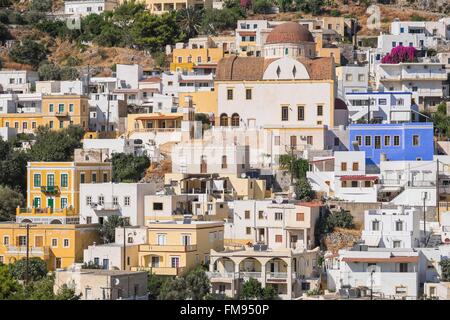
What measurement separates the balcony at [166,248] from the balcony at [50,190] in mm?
6507

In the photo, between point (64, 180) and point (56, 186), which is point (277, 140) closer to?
point (64, 180)

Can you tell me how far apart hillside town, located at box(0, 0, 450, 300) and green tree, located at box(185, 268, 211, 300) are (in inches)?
2.5

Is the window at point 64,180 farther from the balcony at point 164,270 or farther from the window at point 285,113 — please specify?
the window at point 285,113

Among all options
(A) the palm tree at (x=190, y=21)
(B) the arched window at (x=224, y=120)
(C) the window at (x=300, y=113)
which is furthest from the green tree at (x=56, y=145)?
(A) the palm tree at (x=190, y=21)

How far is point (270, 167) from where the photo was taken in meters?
50.3

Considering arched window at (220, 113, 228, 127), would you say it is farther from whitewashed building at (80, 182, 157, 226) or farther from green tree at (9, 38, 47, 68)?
green tree at (9, 38, 47, 68)

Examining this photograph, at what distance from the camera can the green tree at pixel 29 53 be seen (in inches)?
2859

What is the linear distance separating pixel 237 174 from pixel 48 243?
7.71m

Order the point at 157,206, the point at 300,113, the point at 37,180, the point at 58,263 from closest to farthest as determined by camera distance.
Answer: the point at 58,263
the point at 157,206
the point at 37,180
the point at 300,113

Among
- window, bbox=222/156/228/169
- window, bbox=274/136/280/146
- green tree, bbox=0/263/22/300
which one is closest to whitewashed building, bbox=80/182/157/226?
window, bbox=222/156/228/169

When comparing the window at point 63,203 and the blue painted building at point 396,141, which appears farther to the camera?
the blue painted building at point 396,141

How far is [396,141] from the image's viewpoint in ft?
166

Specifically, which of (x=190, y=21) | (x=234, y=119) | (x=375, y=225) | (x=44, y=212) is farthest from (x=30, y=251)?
(x=190, y=21)

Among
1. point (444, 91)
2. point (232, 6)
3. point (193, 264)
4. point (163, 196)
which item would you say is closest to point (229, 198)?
point (163, 196)
